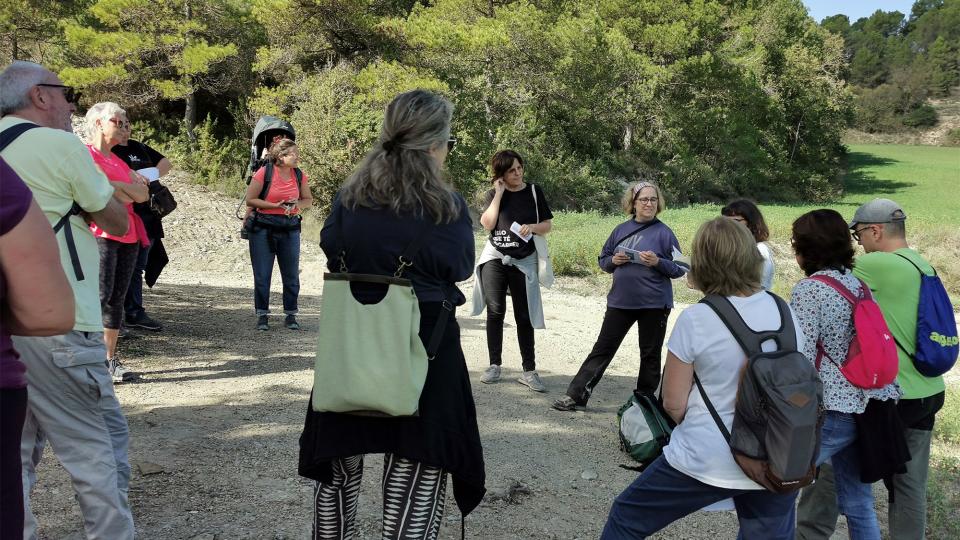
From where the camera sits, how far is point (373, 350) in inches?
96.7

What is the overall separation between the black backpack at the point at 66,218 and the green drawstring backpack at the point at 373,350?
1226mm

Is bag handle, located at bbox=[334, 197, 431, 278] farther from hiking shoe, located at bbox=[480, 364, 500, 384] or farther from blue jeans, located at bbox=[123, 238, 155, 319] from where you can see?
blue jeans, located at bbox=[123, 238, 155, 319]

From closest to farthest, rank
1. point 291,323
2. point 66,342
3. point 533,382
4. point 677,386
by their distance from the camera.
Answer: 1. point 677,386
2. point 66,342
3. point 533,382
4. point 291,323

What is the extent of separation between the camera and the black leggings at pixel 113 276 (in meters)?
5.35

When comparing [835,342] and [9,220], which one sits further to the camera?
[835,342]

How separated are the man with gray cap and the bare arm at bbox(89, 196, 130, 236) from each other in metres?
3.21

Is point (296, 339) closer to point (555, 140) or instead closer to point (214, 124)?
point (214, 124)

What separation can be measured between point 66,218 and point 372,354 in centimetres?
149

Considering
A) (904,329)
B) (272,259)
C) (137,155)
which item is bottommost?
(272,259)

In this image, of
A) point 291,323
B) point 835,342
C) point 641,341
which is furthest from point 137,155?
point 835,342

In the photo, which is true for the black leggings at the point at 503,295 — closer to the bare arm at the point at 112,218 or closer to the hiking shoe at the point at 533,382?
the hiking shoe at the point at 533,382

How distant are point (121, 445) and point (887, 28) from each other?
17735 centimetres

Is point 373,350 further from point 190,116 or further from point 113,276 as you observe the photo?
point 190,116

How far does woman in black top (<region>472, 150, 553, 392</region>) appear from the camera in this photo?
19.9 feet
